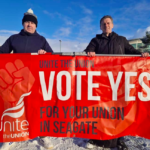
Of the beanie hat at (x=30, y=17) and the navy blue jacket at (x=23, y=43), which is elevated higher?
the beanie hat at (x=30, y=17)

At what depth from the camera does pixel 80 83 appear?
235 cm

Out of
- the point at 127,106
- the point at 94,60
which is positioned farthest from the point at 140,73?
the point at 94,60

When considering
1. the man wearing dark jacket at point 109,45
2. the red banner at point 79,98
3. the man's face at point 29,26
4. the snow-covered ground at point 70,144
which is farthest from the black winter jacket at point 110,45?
the snow-covered ground at point 70,144

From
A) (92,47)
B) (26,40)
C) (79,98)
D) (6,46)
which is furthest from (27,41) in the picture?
(79,98)

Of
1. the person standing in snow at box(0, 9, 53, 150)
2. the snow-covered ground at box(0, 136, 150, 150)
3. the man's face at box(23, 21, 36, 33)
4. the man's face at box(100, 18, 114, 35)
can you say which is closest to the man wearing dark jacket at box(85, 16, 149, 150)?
the man's face at box(100, 18, 114, 35)

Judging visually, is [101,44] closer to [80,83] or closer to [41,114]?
[80,83]

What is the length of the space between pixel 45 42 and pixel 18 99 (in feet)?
3.89

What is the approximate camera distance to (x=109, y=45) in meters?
2.53

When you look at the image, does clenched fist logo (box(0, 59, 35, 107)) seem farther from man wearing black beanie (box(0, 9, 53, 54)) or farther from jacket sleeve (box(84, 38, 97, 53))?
jacket sleeve (box(84, 38, 97, 53))

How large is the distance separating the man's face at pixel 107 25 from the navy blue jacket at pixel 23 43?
119cm

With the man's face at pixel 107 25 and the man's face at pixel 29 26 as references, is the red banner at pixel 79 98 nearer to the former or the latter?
the man's face at pixel 107 25

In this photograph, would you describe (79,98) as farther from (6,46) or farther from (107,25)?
(6,46)

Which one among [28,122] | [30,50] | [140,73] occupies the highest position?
[30,50]

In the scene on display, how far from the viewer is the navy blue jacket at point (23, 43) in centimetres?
264
